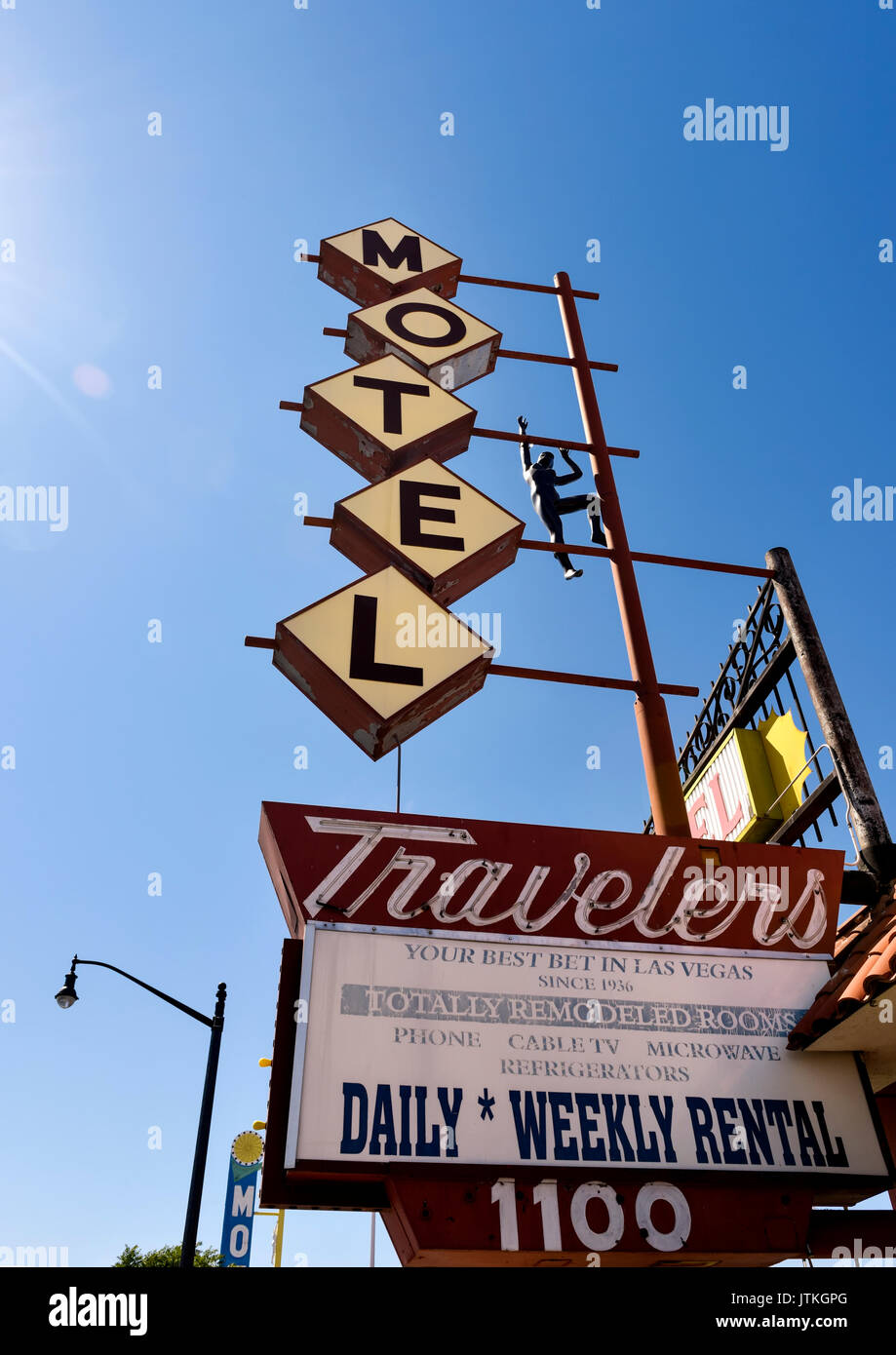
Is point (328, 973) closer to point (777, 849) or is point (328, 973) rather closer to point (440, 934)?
point (440, 934)

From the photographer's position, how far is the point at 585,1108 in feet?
17.9

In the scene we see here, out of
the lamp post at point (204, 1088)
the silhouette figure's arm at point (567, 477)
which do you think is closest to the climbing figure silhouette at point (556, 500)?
the silhouette figure's arm at point (567, 477)

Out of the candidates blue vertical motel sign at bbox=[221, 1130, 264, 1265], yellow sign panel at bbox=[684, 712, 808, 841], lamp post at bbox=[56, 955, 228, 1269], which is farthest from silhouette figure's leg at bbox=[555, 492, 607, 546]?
blue vertical motel sign at bbox=[221, 1130, 264, 1265]

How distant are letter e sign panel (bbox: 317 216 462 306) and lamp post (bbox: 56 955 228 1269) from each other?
11.0m

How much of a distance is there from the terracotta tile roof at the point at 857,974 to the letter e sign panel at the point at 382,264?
892 centimetres

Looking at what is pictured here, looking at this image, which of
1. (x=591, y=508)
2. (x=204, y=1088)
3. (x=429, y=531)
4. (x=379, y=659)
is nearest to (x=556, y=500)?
(x=591, y=508)

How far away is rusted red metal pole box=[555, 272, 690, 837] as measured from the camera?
7.21 metres

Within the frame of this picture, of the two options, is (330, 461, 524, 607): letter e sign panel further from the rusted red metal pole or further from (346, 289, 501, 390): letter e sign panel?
(346, 289, 501, 390): letter e sign panel

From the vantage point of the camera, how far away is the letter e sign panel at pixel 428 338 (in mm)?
10594

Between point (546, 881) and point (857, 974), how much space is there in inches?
76.0

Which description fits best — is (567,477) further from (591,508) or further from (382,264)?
(382,264)

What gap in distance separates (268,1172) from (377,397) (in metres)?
7.24
